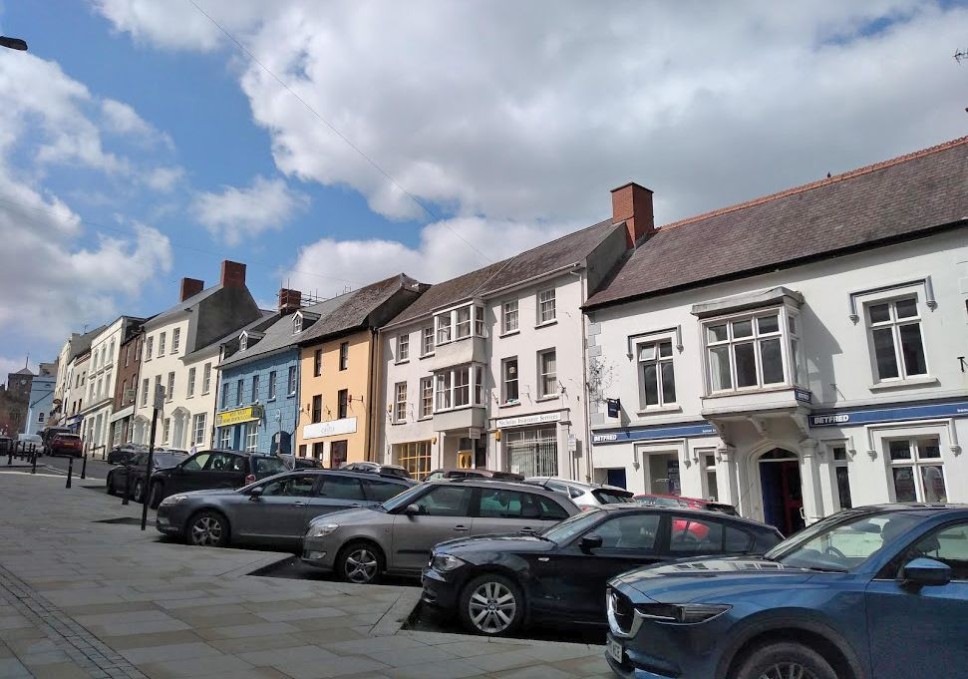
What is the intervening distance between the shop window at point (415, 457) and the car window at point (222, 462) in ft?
44.3

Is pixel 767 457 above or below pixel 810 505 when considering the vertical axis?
above

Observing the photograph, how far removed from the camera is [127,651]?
234 inches

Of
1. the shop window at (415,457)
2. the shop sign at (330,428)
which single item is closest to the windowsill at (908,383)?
the shop window at (415,457)

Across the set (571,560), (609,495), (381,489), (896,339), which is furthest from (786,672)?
(896,339)

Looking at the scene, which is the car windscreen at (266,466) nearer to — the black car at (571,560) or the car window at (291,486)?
the car window at (291,486)

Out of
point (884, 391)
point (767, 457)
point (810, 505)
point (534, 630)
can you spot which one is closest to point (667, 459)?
point (767, 457)

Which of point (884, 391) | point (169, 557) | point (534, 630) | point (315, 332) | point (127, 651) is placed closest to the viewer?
point (127, 651)

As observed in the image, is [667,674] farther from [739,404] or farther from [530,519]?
[739,404]

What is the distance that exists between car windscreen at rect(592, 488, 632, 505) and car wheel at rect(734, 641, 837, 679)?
961cm

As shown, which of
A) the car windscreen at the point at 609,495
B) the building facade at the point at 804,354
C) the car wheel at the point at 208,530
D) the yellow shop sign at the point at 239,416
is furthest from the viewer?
the yellow shop sign at the point at 239,416

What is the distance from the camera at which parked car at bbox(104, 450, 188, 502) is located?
20125 mm

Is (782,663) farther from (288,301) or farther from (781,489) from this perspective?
(288,301)

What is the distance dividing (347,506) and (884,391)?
42.8 feet

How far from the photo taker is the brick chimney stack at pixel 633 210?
27.3 m
